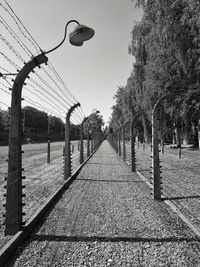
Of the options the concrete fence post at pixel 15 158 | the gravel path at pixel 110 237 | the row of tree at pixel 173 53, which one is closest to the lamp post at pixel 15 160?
the concrete fence post at pixel 15 158

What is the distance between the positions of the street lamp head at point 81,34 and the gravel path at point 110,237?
353cm

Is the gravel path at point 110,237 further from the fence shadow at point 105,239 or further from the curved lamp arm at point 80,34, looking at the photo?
the curved lamp arm at point 80,34

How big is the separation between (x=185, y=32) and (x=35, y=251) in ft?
32.4

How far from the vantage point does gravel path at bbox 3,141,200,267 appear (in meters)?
3.23

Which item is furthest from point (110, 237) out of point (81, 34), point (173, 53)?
point (173, 53)

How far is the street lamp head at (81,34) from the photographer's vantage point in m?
4.35

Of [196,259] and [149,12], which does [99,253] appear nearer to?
[196,259]

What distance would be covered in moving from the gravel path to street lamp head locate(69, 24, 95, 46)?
3.53 meters

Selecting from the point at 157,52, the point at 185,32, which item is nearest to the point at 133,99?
the point at 157,52

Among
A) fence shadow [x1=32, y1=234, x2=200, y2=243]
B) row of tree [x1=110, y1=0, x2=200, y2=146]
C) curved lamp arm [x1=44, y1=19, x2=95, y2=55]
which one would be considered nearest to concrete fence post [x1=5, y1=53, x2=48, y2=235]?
fence shadow [x1=32, y1=234, x2=200, y2=243]

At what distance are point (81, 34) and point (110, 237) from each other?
11.9 ft

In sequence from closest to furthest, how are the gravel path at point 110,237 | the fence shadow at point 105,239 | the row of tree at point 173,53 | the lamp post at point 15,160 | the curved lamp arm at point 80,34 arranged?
the gravel path at point 110,237
the fence shadow at point 105,239
the lamp post at point 15,160
the curved lamp arm at point 80,34
the row of tree at point 173,53

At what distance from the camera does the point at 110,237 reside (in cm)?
390

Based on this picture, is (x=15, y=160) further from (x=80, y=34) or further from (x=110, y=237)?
(x=80, y=34)
